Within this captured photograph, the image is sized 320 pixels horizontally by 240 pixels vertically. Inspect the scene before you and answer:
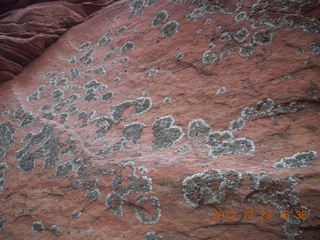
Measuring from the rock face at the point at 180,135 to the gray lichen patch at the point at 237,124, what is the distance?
0.02 meters

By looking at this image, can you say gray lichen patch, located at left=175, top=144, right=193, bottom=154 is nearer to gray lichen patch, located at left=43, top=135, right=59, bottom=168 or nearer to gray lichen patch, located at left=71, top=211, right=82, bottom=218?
gray lichen patch, located at left=71, top=211, right=82, bottom=218

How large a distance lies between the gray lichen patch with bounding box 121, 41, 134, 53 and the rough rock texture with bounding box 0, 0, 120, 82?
6.90 feet

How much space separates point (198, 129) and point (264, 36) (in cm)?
167

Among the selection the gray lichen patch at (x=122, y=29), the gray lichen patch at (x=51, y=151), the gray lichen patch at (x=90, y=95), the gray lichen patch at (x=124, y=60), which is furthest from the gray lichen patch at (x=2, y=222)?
the gray lichen patch at (x=122, y=29)

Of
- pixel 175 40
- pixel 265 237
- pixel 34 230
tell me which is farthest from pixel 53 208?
pixel 175 40

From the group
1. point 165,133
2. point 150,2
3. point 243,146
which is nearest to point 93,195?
point 165,133

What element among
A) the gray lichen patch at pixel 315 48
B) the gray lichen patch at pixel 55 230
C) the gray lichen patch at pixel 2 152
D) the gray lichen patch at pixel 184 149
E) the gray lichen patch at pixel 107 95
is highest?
the gray lichen patch at pixel 107 95

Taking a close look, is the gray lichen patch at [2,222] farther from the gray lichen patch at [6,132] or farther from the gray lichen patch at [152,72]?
the gray lichen patch at [152,72]

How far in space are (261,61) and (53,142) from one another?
132 inches

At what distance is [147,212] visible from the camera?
2.84 metres

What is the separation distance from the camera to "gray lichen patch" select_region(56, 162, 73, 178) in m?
3.70

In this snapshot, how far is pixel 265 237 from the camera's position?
7.43 feet

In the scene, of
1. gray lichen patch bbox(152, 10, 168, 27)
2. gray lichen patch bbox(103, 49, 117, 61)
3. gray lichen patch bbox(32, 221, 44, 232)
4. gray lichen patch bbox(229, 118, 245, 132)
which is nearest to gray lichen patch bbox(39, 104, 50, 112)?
gray lichen patch bbox(103, 49, 117, 61)

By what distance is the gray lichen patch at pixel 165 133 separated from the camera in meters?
3.40
